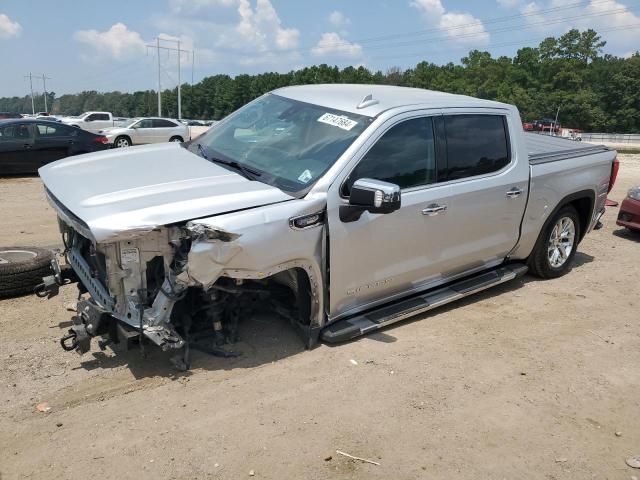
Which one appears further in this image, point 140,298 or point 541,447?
point 140,298

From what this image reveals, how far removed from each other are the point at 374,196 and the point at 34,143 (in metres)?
12.2

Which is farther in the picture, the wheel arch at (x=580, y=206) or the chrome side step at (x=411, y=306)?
the wheel arch at (x=580, y=206)

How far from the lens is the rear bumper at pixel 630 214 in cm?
822

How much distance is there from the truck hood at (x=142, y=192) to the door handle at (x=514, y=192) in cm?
236

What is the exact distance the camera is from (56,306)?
4895 millimetres

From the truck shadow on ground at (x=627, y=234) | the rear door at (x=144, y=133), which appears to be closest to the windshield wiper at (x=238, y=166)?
the truck shadow on ground at (x=627, y=234)

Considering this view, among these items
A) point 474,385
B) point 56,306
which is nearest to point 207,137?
point 56,306

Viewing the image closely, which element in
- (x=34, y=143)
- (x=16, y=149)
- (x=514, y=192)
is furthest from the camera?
(x=34, y=143)

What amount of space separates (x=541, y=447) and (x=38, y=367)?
10.7ft

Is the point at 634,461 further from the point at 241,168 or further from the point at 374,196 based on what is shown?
the point at 241,168

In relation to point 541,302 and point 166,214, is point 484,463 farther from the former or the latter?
point 541,302

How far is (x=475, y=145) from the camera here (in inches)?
196

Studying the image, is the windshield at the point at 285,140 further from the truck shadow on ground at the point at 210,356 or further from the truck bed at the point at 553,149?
the truck bed at the point at 553,149

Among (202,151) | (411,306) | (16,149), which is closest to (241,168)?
(202,151)
